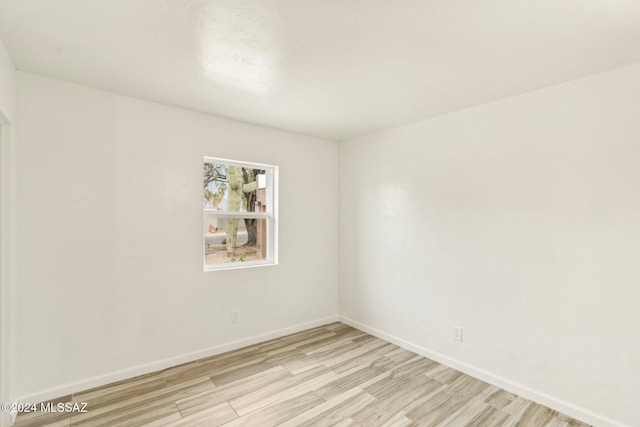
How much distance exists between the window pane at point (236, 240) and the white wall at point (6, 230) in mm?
1461

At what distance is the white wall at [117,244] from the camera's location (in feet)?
7.48

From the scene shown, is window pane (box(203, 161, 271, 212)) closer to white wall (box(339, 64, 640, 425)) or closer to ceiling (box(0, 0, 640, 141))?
ceiling (box(0, 0, 640, 141))

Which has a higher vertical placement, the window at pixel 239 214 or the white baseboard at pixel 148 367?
the window at pixel 239 214

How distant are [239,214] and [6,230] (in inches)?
72.1

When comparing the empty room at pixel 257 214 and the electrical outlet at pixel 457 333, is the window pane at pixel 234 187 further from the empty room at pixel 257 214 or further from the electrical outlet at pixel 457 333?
the electrical outlet at pixel 457 333

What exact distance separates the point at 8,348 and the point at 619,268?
4.12m

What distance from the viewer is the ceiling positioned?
1.53 meters

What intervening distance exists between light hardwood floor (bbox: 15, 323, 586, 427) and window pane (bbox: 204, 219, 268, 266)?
999 mm

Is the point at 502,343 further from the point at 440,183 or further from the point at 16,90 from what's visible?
the point at 16,90

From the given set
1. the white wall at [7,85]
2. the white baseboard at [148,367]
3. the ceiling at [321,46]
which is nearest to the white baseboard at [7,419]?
the white baseboard at [148,367]
